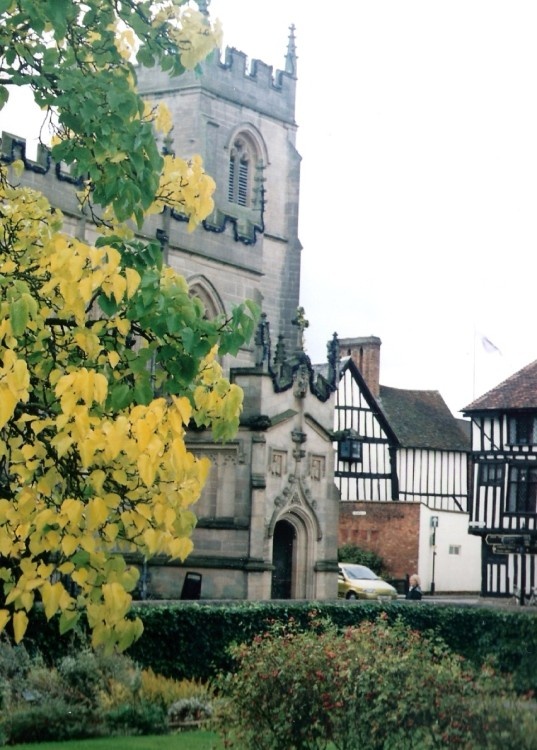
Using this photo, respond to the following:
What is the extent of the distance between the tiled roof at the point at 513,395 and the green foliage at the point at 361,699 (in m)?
28.4

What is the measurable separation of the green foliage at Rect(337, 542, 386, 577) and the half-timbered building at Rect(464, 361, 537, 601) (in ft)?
17.0

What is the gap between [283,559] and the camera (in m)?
24.2

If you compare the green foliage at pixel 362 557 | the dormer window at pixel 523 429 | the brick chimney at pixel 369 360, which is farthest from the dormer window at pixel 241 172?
the dormer window at pixel 523 429

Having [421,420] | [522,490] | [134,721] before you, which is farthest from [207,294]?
[421,420]

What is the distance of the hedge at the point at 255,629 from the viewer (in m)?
16.4

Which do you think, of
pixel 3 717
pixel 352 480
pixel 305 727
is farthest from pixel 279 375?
pixel 352 480

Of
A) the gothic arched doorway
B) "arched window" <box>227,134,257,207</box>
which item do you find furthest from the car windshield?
"arched window" <box>227,134,257,207</box>

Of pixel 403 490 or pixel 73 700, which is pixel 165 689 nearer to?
pixel 73 700

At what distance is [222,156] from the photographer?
45.5 metres

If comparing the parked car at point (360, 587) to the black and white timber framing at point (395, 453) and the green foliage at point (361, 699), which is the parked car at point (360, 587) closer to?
the black and white timber framing at point (395, 453)

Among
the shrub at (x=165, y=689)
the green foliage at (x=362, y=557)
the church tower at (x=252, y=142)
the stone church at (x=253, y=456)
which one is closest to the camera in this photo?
the shrub at (x=165, y=689)

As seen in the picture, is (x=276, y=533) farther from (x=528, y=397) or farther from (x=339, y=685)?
(x=528, y=397)

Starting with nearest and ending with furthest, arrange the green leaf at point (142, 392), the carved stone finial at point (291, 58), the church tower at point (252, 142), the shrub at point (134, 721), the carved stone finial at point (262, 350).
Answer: the green leaf at point (142, 392), the shrub at point (134, 721), the carved stone finial at point (262, 350), the church tower at point (252, 142), the carved stone finial at point (291, 58)

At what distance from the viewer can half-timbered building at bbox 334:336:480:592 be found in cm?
4291
